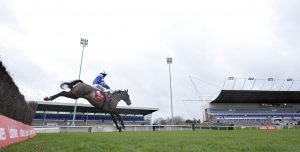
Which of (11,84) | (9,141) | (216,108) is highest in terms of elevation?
(216,108)

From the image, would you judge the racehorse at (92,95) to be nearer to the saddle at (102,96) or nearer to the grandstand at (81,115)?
the saddle at (102,96)

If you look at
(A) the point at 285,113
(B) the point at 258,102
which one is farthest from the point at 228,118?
(A) the point at 285,113

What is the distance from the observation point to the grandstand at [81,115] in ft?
219

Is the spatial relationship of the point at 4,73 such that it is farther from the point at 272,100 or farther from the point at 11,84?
the point at 272,100

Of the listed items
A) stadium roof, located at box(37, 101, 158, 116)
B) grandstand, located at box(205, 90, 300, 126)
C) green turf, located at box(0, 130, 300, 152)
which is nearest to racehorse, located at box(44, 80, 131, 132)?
green turf, located at box(0, 130, 300, 152)

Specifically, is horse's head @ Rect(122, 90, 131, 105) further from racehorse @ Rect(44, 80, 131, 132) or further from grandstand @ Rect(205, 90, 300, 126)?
grandstand @ Rect(205, 90, 300, 126)

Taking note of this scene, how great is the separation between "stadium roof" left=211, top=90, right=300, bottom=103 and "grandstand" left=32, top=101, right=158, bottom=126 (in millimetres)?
20995

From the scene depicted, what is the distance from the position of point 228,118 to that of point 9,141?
3066 inches

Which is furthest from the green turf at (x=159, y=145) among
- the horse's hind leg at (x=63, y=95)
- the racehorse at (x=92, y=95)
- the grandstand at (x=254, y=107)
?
the grandstand at (x=254, y=107)

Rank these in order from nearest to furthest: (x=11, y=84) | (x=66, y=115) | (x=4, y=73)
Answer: (x=4, y=73) < (x=11, y=84) < (x=66, y=115)

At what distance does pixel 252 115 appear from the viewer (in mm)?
84875

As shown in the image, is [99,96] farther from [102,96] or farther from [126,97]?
[126,97]

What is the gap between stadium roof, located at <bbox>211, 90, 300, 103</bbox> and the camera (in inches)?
3204

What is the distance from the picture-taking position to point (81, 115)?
73.7m
